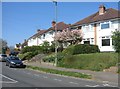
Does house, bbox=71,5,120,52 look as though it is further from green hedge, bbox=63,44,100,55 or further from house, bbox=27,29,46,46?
house, bbox=27,29,46,46

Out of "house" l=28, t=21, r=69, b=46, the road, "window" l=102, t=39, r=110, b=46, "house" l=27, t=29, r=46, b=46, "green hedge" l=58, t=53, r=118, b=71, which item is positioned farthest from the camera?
Answer: "house" l=27, t=29, r=46, b=46

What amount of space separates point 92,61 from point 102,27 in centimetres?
1555

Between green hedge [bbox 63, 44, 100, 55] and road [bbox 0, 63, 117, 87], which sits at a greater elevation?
green hedge [bbox 63, 44, 100, 55]

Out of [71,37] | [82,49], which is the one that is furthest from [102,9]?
[82,49]

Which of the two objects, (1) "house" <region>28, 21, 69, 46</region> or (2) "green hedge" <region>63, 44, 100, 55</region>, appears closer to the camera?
(2) "green hedge" <region>63, 44, 100, 55</region>

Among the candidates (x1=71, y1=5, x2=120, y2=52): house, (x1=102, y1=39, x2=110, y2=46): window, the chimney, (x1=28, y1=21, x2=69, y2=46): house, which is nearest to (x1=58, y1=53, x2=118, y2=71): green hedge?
(x1=71, y1=5, x2=120, y2=52): house

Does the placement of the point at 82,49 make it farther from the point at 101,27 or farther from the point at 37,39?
the point at 37,39

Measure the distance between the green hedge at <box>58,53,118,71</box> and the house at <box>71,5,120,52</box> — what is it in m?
10.2

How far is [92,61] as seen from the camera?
30969 millimetres

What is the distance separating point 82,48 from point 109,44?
265 inches

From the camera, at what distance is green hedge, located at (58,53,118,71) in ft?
94.3

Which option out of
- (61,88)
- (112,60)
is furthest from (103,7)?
(61,88)

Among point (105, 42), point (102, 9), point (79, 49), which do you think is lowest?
point (79, 49)

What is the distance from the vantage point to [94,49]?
40.6 metres
